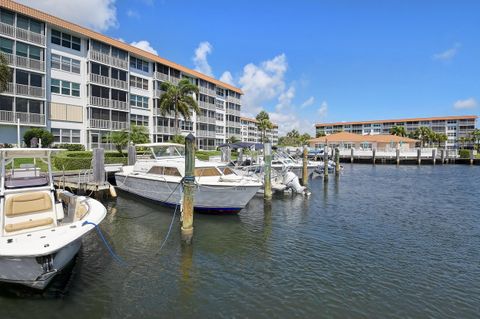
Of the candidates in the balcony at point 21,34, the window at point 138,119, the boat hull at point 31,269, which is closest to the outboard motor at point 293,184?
the boat hull at point 31,269

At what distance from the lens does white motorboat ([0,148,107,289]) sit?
736 cm

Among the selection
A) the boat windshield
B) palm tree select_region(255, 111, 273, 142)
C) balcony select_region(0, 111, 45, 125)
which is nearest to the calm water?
the boat windshield

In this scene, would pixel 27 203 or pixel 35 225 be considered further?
pixel 27 203

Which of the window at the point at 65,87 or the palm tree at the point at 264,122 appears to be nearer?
the window at the point at 65,87

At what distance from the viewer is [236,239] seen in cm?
1302

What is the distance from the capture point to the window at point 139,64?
1794 inches

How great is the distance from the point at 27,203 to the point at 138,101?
38.9 m

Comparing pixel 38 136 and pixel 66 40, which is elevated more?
pixel 66 40

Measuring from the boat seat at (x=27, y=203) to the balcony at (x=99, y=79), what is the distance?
32627 millimetres

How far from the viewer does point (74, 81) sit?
37250 mm

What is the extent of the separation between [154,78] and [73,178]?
99.7ft

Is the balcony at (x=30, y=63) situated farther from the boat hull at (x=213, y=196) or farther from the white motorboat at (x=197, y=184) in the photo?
the boat hull at (x=213, y=196)

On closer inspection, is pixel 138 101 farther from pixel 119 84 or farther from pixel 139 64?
pixel 139 64

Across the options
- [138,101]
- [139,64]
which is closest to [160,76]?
[139,64]
